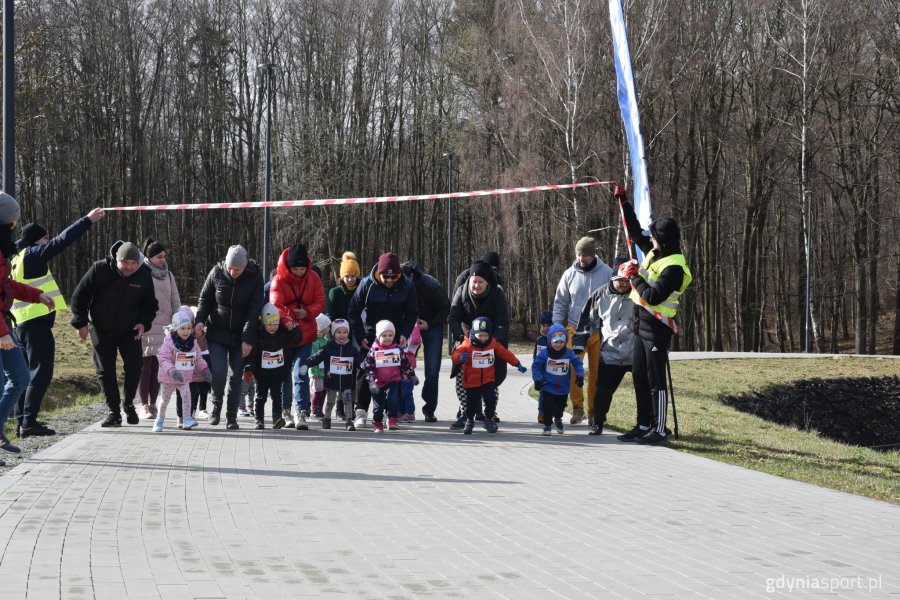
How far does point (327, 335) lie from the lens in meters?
11.8

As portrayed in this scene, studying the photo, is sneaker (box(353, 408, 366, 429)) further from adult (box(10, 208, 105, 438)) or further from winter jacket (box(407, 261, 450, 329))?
adult (box(10, 208, 105, 438))

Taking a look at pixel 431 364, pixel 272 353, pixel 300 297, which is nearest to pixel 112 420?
pixel 272 353

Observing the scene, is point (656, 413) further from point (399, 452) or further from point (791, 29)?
point (791, 29)

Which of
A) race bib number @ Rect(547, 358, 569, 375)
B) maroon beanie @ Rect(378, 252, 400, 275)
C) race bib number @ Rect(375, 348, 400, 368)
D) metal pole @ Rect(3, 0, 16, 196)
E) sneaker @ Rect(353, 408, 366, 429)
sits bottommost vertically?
sneaker @ Rect(353, 408, 366, 429)

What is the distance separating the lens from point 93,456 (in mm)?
9148

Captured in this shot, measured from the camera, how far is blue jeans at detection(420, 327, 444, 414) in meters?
12.8

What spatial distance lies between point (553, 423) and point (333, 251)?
33.9 m

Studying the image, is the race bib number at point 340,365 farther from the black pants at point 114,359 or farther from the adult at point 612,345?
the adult at point 612,345

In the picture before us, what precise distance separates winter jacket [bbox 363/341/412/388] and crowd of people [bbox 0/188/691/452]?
0.04 ft

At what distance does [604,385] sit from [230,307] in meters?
4.01

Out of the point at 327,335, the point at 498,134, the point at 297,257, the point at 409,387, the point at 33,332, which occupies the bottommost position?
the point at 409,387

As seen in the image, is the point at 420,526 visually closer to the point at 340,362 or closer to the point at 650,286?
the point at 650,286

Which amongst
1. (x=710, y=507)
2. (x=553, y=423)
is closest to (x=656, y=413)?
(x=553, y=423)

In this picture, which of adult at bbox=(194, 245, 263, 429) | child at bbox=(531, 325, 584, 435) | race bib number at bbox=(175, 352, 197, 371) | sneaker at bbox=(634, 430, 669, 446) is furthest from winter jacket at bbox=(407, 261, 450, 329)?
sneaker at bbox=(634, 430, 669, 446)
